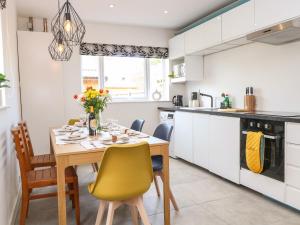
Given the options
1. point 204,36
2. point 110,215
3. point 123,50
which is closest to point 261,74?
point 204,36

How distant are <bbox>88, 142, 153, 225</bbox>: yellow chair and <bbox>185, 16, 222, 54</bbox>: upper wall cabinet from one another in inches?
98.8

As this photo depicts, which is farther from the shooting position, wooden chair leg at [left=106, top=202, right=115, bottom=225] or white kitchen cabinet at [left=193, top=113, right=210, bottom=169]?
white kitchen cabinet at [left=193, top=113, right=210, bottom=169]

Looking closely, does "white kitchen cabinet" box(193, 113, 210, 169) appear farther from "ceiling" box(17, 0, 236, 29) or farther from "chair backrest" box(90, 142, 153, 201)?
→ "chair backrest" box(90, 142, 153, 201)

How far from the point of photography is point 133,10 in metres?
3.93

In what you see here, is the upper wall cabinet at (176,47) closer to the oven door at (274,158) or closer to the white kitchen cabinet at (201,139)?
the white kitchen cabinet at (201,139)

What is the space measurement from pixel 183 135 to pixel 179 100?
1082 mm

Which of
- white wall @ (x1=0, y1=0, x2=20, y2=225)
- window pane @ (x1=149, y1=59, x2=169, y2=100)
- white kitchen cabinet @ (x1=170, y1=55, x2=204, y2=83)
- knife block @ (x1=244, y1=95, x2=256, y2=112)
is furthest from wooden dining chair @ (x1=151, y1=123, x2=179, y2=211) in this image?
window pane @ (x1=149, y1=59, x2=169, y2=100)

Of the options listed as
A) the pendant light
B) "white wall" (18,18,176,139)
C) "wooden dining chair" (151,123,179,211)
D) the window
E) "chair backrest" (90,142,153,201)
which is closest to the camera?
"chair backrest" (90,142,153,201)

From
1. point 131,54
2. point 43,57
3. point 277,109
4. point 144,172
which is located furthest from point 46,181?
point 131,54

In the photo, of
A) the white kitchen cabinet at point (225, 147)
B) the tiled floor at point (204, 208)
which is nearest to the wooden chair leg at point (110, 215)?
the tiled floor at point (204, 208)

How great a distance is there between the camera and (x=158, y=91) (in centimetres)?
521

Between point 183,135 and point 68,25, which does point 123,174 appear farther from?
point 183,135

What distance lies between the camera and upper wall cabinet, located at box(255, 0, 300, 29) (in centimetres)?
252

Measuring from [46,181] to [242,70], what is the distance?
3.01 metres
